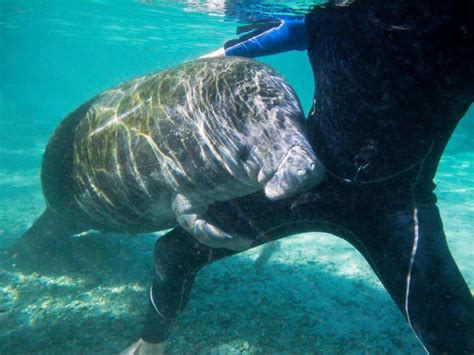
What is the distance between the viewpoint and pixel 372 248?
3004 millimetres

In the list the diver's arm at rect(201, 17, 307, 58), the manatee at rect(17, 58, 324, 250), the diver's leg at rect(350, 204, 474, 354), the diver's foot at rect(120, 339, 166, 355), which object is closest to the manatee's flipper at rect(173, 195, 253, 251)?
the manatee at rect(17, 58, 324, 250)

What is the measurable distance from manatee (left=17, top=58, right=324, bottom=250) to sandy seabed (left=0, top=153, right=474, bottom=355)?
4.35ft

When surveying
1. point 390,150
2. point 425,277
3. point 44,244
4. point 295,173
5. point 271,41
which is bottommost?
point 44,244

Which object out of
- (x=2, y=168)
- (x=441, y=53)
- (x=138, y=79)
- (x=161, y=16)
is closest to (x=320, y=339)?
(x=441, y=53)

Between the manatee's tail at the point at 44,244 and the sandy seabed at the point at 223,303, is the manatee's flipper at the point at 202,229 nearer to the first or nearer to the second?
the sandy seabed at the point at 223,303

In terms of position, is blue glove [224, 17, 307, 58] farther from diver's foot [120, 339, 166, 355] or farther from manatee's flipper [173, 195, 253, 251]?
diver's foot [120, 339, 166, 355]

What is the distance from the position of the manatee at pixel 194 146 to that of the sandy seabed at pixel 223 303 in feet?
4.35

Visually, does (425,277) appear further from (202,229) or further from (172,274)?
(172,274)

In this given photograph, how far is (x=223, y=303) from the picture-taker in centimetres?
457

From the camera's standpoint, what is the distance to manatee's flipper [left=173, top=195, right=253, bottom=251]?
3.15 m

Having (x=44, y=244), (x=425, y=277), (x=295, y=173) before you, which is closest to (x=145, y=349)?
(x=295, y=173)

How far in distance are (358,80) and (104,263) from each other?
203 inches

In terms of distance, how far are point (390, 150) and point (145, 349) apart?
309 centimetres

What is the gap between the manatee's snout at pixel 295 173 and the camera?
2609 millimetres
